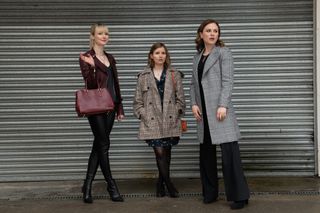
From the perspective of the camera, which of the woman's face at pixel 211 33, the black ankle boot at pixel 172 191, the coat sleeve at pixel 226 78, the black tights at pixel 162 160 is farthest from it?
the black ankle boot at pixel 172 191

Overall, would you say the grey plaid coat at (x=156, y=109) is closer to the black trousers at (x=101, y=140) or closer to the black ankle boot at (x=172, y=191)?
the black trousers at (x=101, y=140)

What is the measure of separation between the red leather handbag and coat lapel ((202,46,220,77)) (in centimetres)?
101

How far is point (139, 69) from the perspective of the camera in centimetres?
624

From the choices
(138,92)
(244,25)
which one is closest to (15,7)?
(138,92)

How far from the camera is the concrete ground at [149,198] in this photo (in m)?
5.01

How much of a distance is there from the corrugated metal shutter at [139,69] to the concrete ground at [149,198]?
0.88 ft

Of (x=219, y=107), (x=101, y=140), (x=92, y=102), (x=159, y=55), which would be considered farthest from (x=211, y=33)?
(x=101, y=140)

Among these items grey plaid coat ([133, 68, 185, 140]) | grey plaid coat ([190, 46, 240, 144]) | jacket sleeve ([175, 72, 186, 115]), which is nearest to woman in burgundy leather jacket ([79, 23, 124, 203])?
grey plaid coat ([133, 68, 185, 140])

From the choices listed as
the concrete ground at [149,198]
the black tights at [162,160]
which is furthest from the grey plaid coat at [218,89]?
the concrete ground at [149,198]

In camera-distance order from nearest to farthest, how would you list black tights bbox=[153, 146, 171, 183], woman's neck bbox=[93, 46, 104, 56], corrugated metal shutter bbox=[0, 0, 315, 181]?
woman's neck bbox=[93, 46, 104, 56] < black tights bbox=[153, 146, 171, 183] < corrugated metal shutter bbox=[0, 0, 315, 181]

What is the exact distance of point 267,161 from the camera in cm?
629

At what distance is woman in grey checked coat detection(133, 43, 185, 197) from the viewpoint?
517 cm

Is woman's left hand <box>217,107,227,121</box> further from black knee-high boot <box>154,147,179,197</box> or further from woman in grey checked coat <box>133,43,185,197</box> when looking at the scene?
black knee-high boot <box>154,147,179,197</box>

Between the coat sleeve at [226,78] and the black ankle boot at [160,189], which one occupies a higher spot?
the coat sleeve at [226,78]
